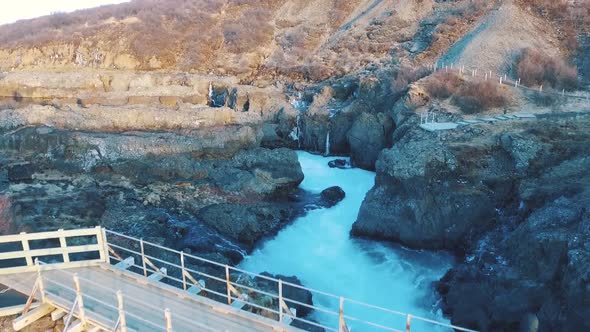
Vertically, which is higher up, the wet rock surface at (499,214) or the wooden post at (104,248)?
the wooden post at (104,248)

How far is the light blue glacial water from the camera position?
1639 centimetres

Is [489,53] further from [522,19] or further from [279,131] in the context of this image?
[279,131]

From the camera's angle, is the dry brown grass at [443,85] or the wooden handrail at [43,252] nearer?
the wooden handrail at [43,252]

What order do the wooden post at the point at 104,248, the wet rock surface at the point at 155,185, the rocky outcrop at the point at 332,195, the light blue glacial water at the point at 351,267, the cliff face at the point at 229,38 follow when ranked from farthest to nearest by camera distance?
the cliff face at the point at 229,38 → the rocky outcrop at the point at 332,195 → the wet rock surface at the point at 155,185 → the light blue glacial water at the point at 351,267 → the wooden post at the point at 104,248

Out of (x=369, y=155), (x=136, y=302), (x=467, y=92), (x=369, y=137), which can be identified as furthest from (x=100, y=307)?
(x=467, y=92)

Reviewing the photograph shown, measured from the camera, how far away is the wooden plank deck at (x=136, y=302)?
905 cm

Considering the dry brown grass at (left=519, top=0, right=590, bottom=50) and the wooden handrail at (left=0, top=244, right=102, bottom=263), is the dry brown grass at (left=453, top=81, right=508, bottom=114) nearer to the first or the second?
the dry brown grass at (left=519, top=0, right=590, bottom=50)

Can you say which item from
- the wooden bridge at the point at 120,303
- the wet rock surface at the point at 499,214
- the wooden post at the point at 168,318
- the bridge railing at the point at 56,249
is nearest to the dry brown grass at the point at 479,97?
the wet rock surface at the point at 499,214

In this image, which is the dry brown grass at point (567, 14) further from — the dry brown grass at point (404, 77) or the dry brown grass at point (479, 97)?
the dry brown grass at point (479, 97)

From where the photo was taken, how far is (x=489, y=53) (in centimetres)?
3575

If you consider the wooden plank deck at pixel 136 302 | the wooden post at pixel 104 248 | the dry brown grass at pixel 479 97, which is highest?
the dry brown grass at pixel 479 97

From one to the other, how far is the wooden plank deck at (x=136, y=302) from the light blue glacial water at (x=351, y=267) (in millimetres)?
7276

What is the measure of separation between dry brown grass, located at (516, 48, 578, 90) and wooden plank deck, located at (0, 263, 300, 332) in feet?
90.7

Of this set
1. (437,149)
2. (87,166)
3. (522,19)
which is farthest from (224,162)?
(522,19)
